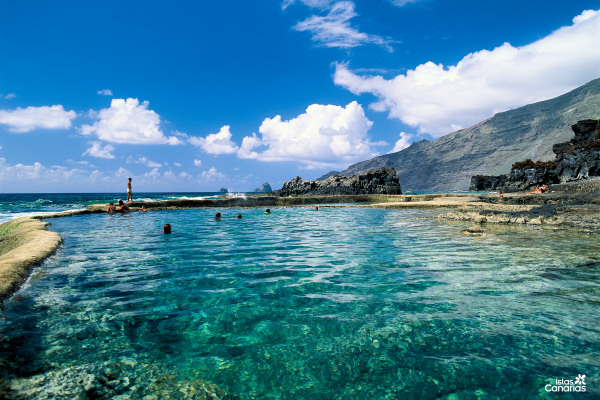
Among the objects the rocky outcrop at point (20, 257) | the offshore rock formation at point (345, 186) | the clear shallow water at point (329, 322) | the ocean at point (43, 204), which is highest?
the offshore rock formation at point (345, 186)

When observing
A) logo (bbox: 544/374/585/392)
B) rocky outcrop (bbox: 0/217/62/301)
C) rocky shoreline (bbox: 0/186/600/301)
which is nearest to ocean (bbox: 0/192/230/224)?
rocky shoreline (bbox: 0/186/600/301)

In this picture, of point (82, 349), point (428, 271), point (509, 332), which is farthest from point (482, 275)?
point (82, 349)

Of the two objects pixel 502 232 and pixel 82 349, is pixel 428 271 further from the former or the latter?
pixel 502 232

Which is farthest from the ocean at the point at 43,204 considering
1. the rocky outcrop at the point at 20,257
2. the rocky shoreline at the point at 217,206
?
the rocky outcrop at the point at 20,257

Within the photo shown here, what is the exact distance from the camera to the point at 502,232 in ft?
47.3

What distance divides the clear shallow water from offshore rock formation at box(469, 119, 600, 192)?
66.2m

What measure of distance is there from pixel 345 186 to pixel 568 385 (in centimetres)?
6808

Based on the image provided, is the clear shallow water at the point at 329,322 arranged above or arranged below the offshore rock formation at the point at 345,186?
below

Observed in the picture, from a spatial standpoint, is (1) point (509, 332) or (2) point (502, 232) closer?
(1) point (509, 332)

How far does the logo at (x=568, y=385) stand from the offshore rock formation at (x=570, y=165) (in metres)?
73.1

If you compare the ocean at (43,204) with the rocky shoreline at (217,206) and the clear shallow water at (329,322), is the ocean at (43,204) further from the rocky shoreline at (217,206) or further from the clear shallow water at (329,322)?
the clear shallow water at (329,322)

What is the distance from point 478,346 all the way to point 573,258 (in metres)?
7.16

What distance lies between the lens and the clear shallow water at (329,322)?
3625 millimetres

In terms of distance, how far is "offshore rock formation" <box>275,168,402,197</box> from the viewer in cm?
7050
